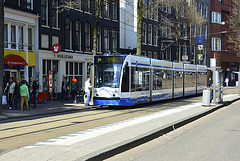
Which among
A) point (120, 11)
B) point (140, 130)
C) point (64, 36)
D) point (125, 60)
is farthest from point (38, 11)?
point (140, 130)

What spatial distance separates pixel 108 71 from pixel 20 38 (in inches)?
362

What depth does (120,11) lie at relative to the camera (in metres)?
40.5

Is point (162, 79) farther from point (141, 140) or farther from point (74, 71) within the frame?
point (141, 140)

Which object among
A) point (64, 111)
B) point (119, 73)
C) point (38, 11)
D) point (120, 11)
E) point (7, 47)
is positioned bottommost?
point (64, 111)

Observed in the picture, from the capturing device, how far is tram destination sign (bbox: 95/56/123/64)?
759 inches

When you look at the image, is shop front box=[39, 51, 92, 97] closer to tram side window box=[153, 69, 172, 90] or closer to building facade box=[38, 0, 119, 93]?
building facade box=[38, 0, 119, 93]

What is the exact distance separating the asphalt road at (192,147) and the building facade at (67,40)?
47.8 ft

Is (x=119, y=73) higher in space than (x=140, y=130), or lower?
higher

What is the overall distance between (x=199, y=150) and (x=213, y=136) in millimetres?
2265

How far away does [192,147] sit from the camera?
858 centimetres

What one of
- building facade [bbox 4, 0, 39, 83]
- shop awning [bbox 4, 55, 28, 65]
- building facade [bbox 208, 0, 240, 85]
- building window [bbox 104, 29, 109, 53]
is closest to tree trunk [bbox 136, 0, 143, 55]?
building facade [bbox 4, 0, 39, 83]

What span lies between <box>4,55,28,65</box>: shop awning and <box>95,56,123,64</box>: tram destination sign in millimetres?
6465

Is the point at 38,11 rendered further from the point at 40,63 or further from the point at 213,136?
the point at 213,136

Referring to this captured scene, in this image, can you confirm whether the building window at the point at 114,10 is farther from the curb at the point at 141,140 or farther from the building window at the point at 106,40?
the curb at the point at 141,140
